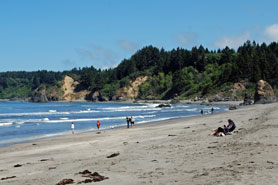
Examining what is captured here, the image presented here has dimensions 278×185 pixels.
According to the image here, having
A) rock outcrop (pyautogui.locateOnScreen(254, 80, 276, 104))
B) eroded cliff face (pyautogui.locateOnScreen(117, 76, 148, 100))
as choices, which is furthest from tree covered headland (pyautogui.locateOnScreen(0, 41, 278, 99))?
rock outcrop (pyautogui.locateOnScreen(254, 80, 276, 104))

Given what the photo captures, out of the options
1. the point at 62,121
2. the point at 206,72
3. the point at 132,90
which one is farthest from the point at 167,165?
the point at 132,90

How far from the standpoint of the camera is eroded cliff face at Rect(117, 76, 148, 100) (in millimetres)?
186875

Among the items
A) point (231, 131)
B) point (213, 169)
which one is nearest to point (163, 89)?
point (231, 131)

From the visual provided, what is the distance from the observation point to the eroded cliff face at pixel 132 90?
18688cm

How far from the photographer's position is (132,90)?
188 m

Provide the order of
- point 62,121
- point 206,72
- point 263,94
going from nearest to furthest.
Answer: point 62,121
point 263,94
point 206,72

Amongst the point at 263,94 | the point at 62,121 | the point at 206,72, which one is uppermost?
the point at 206,72

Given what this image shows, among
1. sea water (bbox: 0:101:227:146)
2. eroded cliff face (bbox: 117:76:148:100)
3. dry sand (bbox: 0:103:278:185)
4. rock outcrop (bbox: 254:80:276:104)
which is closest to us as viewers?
dry sand (bbox: 0:103:278:185)

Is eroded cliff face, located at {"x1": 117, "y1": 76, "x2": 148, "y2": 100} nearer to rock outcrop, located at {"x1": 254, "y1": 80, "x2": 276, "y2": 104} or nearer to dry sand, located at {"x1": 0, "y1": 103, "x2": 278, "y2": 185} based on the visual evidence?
rock outcrop, located at {"x1": 254, "y1": 80, "x2": 276, "y2": 104}

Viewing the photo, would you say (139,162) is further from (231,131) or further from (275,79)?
(275,79)

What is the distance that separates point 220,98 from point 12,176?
113457 millimetres

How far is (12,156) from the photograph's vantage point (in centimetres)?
1964

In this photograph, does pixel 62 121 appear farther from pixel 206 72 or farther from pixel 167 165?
pixel 206 72

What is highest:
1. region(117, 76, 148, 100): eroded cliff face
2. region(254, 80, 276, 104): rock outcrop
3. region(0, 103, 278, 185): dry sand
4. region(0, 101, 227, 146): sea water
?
region(117, 76, 148, 100): eroded cliff face
